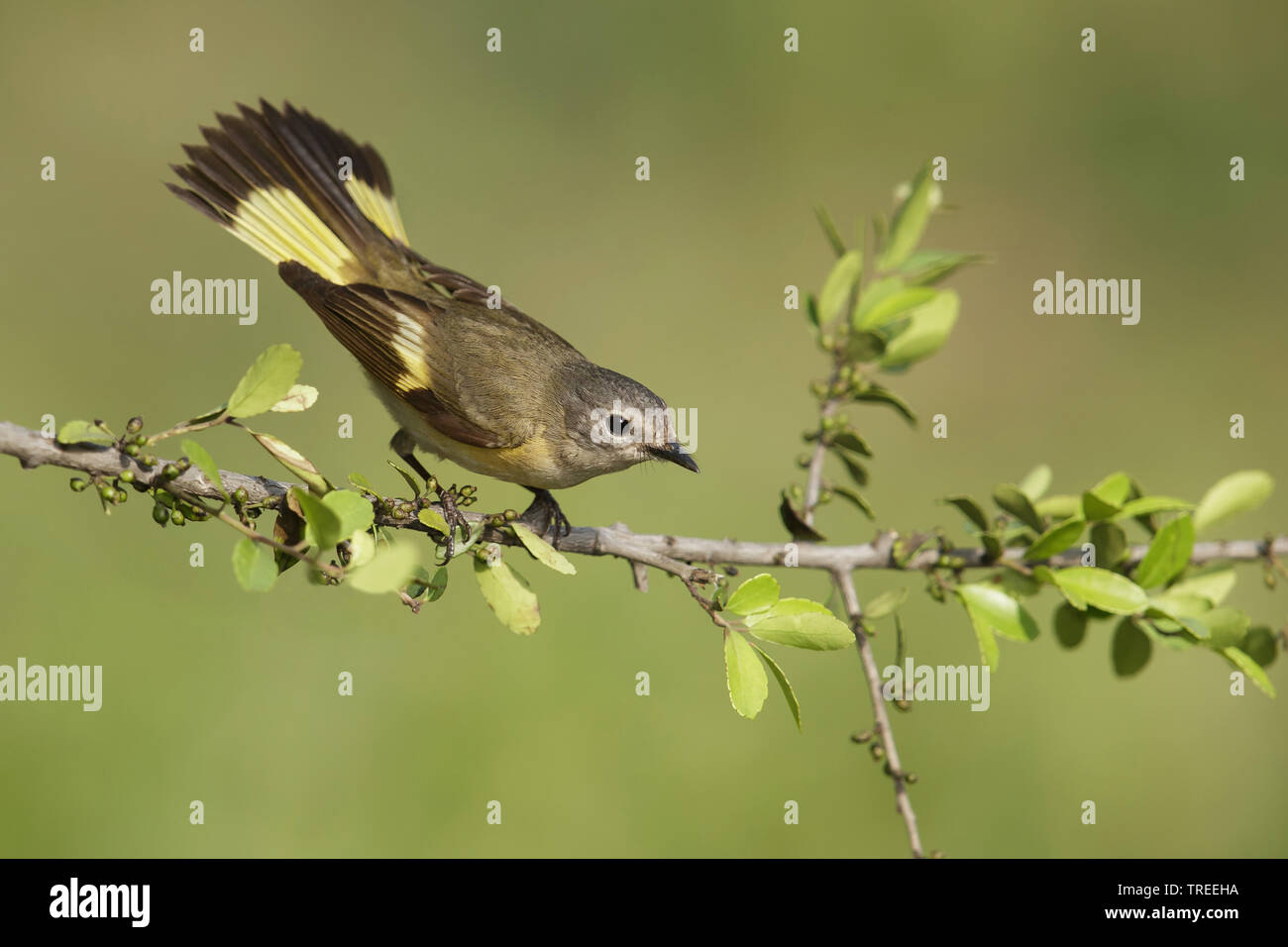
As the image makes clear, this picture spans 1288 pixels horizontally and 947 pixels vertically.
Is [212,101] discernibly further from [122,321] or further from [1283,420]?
[1283,420]

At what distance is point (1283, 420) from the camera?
7961mm

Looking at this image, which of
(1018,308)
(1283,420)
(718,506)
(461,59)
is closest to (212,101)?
(461,59)

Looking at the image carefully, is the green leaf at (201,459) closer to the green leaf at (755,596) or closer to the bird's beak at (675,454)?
the green leaf at (755,596)

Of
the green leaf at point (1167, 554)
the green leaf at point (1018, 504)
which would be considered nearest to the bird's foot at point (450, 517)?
the green leaf at point (1018, 504)

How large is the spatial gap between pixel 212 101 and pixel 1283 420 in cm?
795

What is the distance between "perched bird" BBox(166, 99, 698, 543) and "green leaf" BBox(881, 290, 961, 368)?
73 cm

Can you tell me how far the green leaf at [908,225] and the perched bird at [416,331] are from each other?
86cm

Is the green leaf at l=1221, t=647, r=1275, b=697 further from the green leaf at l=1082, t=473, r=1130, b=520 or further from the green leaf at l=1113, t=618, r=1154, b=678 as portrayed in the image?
the green leaf at l=1082, t=473, r=1130, b=520

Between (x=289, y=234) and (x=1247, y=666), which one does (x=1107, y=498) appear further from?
(x=289, y=234)

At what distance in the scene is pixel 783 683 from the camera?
8.51 feet

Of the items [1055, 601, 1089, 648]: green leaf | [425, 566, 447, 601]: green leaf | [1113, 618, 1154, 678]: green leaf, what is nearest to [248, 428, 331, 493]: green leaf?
[425, 566, 447, 601]: green leaf

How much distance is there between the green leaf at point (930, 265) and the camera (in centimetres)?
318

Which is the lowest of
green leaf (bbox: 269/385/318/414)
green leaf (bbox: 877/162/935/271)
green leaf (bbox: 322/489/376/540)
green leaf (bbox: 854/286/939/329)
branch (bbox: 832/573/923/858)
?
branch (bbox: 832/573/923/858)

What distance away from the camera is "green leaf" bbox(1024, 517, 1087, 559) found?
3023 mm
